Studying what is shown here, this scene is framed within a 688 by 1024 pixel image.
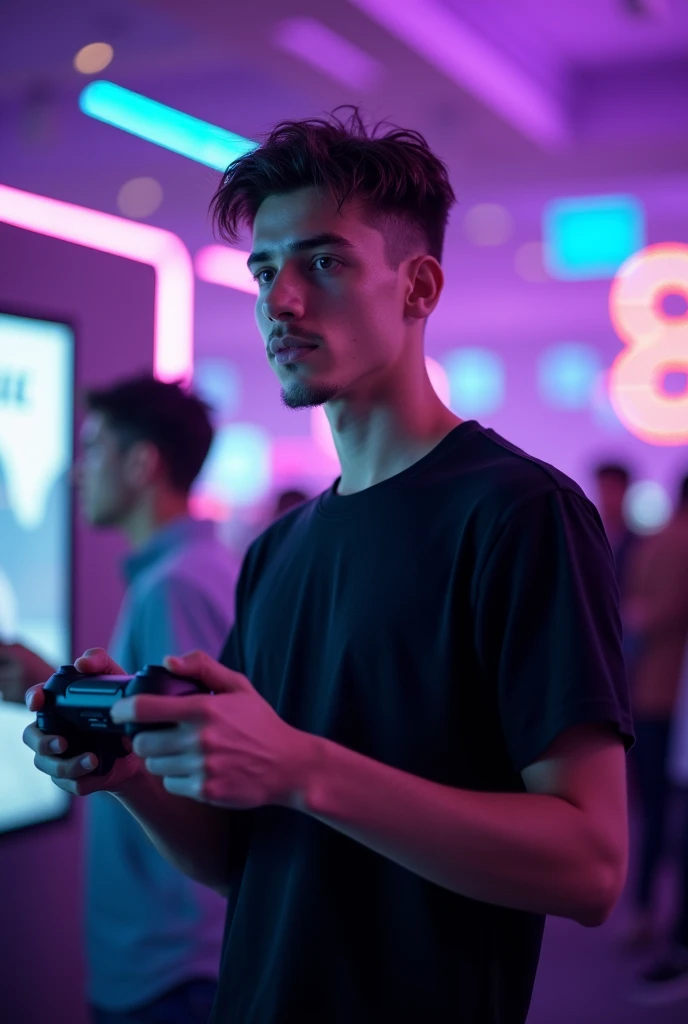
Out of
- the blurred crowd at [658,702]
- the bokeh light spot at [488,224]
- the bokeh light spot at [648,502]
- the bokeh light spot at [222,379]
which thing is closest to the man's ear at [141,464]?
the blurred crowd at [658,702]

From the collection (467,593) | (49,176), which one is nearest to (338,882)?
(467,593)

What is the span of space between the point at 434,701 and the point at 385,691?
0.06 m

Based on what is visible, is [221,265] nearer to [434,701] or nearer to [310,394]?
[310,394]

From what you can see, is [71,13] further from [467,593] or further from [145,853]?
[467,593]

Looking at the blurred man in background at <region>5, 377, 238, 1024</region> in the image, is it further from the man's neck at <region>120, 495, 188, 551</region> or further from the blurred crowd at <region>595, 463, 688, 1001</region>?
the blurred crowd at <region>595, 463, 688, 1001</region>

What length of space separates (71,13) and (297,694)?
476 centimetres

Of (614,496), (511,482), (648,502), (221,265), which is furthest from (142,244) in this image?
(648,502)

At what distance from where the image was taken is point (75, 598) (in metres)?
2.96

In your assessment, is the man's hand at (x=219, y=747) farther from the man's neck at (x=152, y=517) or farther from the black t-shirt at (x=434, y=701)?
the man's neck at (x=152, y=517)

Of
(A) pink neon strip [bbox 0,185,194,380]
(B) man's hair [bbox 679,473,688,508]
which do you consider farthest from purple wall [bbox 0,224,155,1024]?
(B) man's hair [bbox 679,473,688,508]

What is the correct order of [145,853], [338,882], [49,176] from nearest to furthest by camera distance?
[338,882] < [145,853] < [49,176]

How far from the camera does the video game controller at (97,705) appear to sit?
36.6 inches

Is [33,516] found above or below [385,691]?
above

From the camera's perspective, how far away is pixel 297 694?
51.1 inches
